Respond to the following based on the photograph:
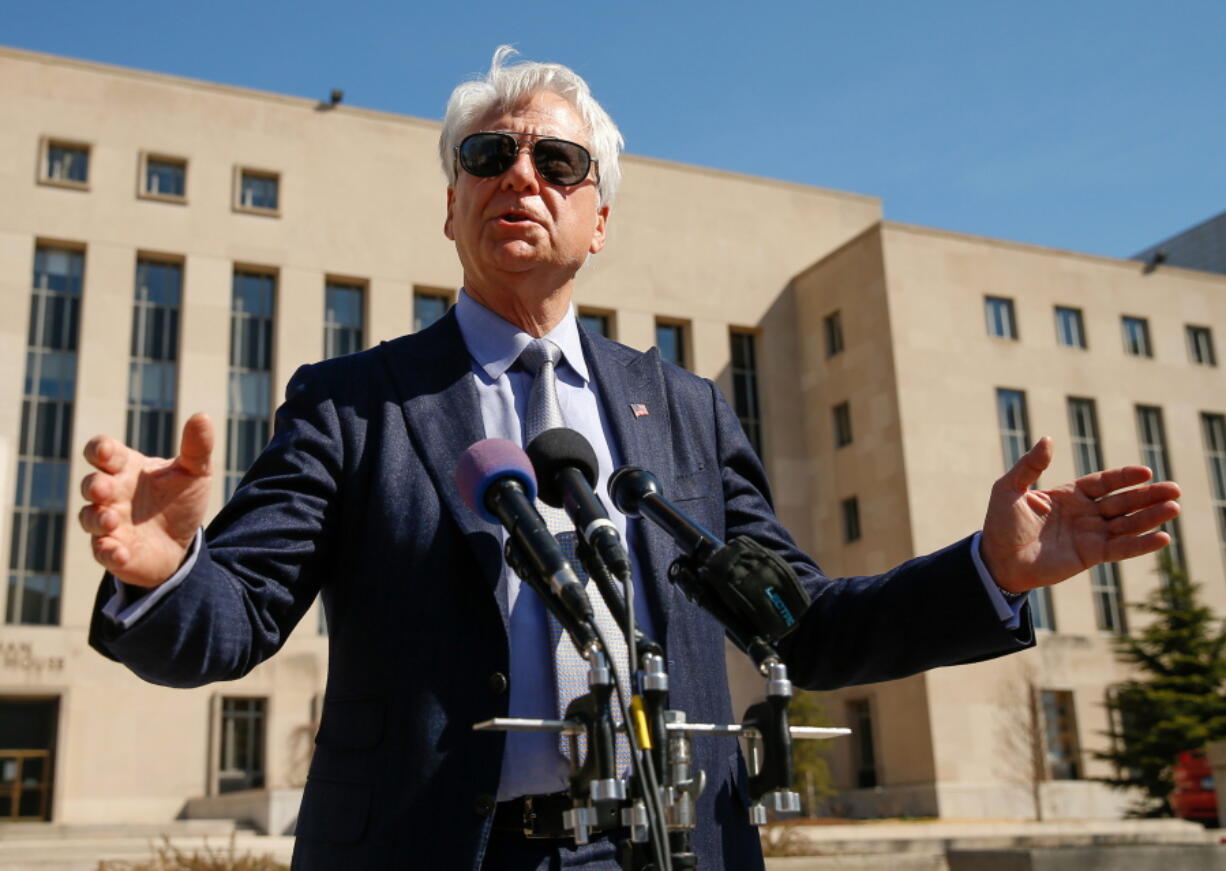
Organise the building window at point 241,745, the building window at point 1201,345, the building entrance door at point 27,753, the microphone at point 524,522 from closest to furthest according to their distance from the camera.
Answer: the microphone at point 524,522
the building entrance door at point 27,753
the building window at point 241,745
the building window at point 1201,345

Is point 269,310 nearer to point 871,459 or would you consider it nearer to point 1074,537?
point 871,459

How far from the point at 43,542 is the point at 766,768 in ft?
106

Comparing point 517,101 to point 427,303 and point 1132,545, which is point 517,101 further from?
point 427,303

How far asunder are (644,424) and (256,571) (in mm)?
930

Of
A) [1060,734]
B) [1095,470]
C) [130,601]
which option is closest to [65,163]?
[1095,470]

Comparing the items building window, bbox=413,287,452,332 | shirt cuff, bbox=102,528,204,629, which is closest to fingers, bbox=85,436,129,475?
shirt cuff, bbox=102,528,204,629

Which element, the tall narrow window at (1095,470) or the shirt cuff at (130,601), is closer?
the shirt cuff at (130,601)

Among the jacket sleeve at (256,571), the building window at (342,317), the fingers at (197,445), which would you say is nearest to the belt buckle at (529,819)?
the jacket sleeve at (256,571)

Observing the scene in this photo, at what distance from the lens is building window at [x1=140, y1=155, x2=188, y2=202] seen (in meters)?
33.0

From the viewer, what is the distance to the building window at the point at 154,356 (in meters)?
32.1

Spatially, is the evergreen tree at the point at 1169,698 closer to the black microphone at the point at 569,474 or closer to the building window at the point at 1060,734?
the building window at the point at 1060,734

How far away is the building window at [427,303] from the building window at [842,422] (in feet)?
39.8

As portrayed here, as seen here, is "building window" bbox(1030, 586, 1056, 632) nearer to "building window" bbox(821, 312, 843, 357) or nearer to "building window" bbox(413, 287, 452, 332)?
"building window" bbox(821, 312, 843, 357)

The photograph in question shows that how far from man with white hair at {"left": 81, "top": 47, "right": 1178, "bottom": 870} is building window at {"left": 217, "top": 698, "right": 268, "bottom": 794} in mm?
29844
